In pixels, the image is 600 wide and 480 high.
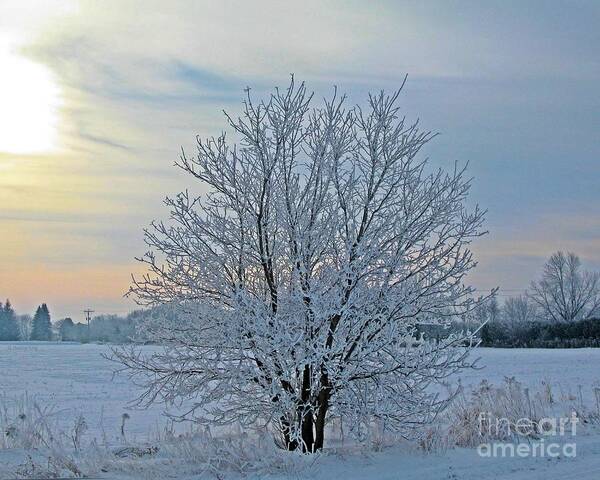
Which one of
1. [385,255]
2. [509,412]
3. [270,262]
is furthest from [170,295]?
[509,412]

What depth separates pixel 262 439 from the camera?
968 cm

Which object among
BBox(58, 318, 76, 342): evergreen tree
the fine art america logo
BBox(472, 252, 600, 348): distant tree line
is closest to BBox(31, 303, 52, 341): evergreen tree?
BBox(58, 318, 76, 342): evergreen tree

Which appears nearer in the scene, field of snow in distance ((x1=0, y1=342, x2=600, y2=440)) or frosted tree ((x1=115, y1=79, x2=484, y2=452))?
frosted tree ((x1=115, y1=79, x2=484, y2=452))

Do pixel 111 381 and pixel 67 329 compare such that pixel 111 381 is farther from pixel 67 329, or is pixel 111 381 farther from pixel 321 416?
pixel 67 329

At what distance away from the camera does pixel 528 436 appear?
444 inches

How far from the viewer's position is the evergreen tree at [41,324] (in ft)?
477

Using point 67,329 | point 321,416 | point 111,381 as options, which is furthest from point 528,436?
point 67,329

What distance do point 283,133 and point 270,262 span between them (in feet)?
5.83

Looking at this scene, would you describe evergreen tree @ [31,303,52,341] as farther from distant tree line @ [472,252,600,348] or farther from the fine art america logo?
the fine art america logo

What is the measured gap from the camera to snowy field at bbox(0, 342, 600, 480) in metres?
8.95

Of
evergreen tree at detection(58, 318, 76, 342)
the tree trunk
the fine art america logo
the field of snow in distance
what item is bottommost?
the field of snow in distance

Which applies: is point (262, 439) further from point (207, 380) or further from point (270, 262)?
point (270, 262)

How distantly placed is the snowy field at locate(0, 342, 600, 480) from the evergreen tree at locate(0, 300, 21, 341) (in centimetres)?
10828

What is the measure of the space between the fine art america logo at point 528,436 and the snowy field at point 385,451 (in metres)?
0.27
